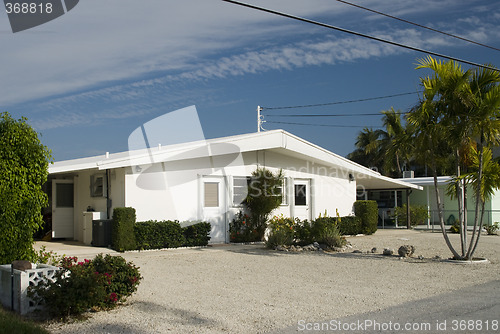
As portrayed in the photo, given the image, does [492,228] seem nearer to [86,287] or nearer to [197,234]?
[197,234]

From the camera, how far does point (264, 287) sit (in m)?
9.36

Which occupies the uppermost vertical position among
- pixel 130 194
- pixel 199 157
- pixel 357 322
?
→ pixel 199 157

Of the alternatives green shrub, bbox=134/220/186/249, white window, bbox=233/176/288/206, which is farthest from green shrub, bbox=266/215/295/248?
green shrub, bbox=134/220/186/249

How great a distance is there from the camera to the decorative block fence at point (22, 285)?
279 inches

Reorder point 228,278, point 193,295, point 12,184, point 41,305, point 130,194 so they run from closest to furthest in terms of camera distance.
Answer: point 41,305
point 12,184
point 193,295
point 228,278
point 130,194

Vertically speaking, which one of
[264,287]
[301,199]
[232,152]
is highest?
[232,152]

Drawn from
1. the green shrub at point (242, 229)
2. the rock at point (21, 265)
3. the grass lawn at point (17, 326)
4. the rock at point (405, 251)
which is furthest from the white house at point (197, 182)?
the grass lawn at point (17, 326)

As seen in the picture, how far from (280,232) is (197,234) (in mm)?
2634

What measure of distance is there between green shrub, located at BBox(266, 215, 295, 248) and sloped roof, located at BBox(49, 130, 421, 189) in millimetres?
2574

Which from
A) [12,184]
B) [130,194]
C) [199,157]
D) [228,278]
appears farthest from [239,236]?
[12,184]

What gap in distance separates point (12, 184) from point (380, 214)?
24.0m

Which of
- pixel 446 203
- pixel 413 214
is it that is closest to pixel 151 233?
pixel 413 214

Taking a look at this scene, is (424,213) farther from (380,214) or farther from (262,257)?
(262,257)

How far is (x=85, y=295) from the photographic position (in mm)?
6723
